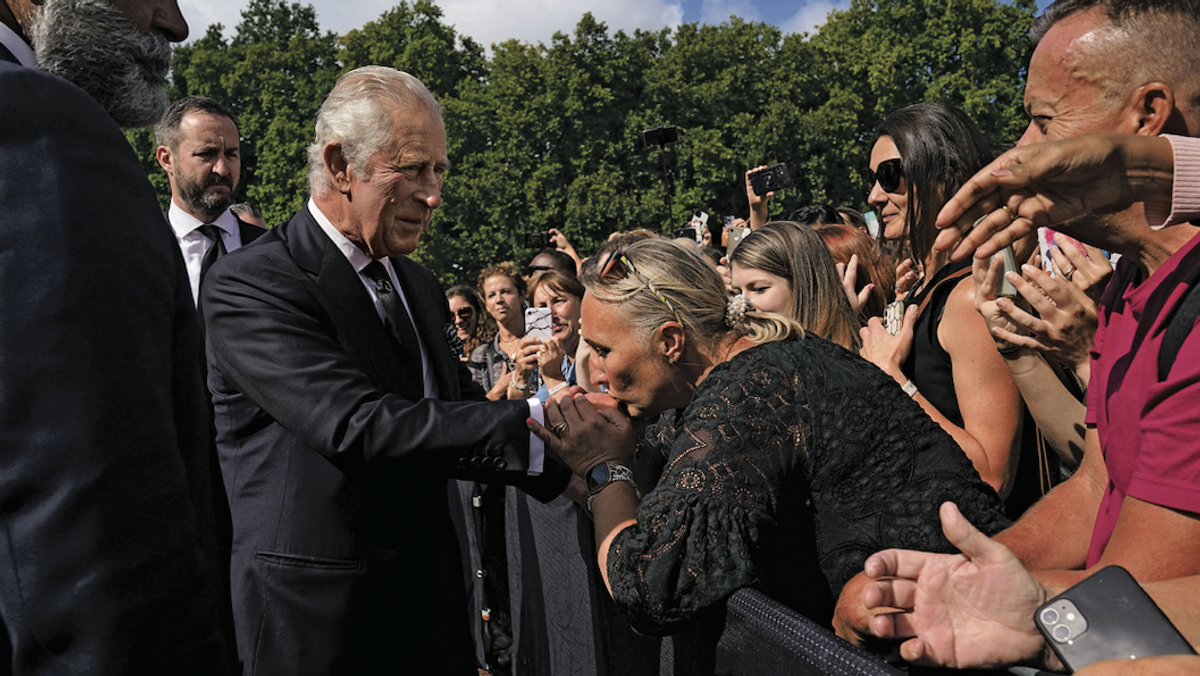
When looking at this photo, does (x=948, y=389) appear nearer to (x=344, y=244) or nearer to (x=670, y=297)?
(x=670, y=297)

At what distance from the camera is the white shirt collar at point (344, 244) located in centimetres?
260

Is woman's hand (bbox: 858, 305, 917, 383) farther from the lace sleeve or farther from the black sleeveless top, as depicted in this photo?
the lace sleeve

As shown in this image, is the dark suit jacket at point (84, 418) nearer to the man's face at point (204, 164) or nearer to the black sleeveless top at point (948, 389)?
the black sleeveless top at point (948, 389)

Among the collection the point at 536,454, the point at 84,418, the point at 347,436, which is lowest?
the point at 536,454

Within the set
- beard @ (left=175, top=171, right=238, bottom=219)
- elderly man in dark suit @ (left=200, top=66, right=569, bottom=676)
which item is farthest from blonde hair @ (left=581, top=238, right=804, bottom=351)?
beard @ (left=175, top=171, right=238, bottom=219)

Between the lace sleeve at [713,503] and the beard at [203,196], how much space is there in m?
2.93

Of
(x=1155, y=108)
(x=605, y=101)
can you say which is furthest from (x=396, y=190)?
(x=605, y=101)

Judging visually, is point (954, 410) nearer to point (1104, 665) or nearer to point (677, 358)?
point (677, 358)

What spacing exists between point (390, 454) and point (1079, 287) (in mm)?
2003

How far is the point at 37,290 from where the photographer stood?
1.22m

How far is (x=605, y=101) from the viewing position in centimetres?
3259

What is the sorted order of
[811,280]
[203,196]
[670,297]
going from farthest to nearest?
[203,196], [811,280], [670,297]

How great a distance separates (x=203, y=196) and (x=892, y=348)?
3.20 m

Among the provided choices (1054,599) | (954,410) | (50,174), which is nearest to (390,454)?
(50,174)
